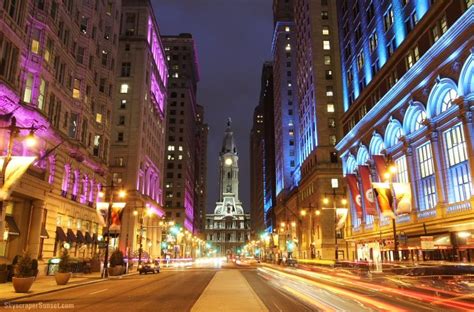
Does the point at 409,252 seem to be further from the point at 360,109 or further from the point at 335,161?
the point at 335,161

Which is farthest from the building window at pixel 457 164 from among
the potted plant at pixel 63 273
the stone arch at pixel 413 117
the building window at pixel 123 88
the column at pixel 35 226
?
the building window at pixel 123 88

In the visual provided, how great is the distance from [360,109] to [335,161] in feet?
73.9

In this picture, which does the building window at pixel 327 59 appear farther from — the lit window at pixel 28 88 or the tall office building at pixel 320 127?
the lit window at pixel 28 88

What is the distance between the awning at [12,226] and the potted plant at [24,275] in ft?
41.8

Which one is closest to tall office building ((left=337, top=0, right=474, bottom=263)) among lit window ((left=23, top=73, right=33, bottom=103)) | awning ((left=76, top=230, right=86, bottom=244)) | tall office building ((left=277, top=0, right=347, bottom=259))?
tall office building ((left=277, top=0, right=347, bottom=259))

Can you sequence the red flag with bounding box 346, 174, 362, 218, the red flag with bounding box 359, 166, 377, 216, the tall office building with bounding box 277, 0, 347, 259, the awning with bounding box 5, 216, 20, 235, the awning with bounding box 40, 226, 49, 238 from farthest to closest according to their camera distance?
the tall office building with bounding box 277, 0, 347, 259
the red flag with bounding box 346, 174, 362, 218
the red flag with bounding box 359, 166, 377, 216
the awning with bounding box 40, 226, 49, 238
the awning with bounding box 5, 216, 20, 235

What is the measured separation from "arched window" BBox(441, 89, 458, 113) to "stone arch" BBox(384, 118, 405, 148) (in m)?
9.45

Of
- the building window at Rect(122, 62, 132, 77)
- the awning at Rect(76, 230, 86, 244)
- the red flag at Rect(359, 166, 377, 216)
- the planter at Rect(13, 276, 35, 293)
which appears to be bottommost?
the planter at Rect(13, 276, 35, 293)

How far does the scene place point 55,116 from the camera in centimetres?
4422

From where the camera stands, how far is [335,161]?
290ft

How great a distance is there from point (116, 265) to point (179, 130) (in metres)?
123

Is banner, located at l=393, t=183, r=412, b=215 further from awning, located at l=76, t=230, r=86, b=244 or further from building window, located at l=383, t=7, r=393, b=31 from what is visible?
awning, located at l=76, t=230, r=86, b=244

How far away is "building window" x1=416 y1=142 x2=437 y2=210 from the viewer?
148 feet

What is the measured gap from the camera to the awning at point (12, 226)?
118 feet
